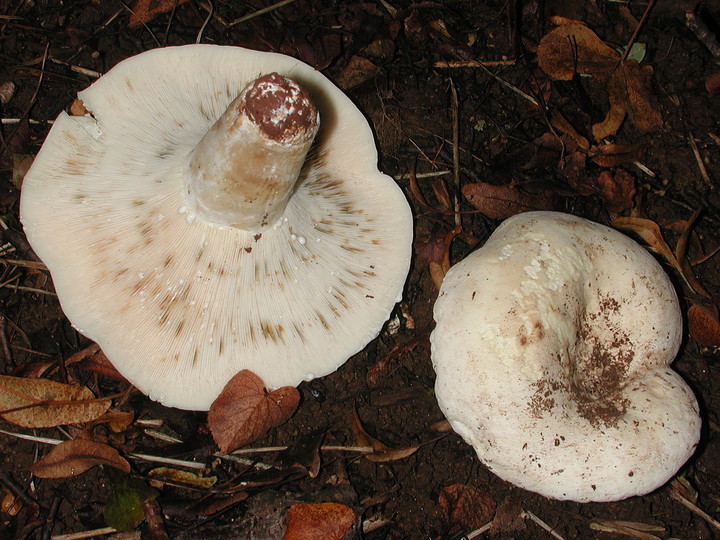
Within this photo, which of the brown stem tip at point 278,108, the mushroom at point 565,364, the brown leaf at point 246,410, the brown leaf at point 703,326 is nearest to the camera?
the brown stem tip at point 278,108

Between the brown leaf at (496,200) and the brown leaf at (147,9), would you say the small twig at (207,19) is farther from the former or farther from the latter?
the brown leaf at (496,200)

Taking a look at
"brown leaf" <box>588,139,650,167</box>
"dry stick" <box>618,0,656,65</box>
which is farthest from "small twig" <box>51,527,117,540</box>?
"dry stick" <box>618,0,656,65</box>

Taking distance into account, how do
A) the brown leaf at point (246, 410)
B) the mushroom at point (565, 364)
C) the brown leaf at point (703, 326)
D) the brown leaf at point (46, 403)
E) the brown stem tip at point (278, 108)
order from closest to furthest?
the brown stem tip at point (278, 108) → the mushroom at point (565, 364) → the brown leaf at point (246, 410) → the brown leaf at point (46, 403) → the brown leaf at point (703, 326)

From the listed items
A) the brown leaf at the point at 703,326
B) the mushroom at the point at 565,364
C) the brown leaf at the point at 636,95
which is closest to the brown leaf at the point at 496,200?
the mushroom at the point at 565,364

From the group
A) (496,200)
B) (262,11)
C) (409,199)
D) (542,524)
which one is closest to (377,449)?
(542,524)

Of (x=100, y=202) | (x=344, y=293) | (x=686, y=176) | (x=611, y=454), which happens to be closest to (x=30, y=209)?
(x=100, y=202)

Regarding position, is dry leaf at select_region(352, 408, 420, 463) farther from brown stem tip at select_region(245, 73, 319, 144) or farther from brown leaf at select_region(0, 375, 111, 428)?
brown stem tip at select_region(245, 73, 319, 144)
